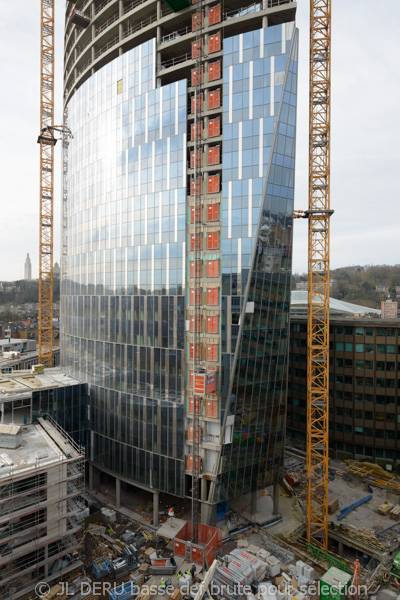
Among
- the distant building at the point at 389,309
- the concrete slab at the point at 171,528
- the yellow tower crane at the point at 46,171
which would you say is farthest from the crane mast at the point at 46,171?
the distant building at the point at 389,309

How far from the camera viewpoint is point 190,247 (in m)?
39.1

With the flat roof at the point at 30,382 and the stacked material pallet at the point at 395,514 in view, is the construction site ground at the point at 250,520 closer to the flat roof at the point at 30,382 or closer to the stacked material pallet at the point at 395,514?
the stacked material pallet at the point at 395,514

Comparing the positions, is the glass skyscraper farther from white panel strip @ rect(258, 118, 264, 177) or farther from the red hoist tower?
the red hoist tower

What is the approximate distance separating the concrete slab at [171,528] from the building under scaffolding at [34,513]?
315 inches

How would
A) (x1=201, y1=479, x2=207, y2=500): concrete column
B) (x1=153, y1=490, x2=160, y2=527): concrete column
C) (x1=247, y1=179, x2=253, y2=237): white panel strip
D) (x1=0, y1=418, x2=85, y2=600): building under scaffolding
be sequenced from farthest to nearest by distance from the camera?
(x1=153, y1=490, x2=160, y2=527): concrete column → (x1=201, y1=479, x2=207, y2=500): concrete column → (x1=247, y1=179, x2=253, y2=237): white panel strip → (x1=0, y1=418, x2=85, y2=600): building under scaffolding

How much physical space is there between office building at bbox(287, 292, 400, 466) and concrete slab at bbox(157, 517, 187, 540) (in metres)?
30.4

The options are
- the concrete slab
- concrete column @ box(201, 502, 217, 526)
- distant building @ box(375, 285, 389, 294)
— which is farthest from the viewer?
distant building @ box(375, 285, 389, 294)

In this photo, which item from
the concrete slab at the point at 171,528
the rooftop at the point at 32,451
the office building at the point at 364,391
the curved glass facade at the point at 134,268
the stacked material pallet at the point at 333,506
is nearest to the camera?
the rooftop at the point at 32,451

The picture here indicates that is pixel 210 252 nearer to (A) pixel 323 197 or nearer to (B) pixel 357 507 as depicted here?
(A) pixel 323 197

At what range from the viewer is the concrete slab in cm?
3502

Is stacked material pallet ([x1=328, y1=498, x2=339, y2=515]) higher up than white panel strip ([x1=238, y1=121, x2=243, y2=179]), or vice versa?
white panel strip ([x1=238, y1=121, x2=243, y2=179])

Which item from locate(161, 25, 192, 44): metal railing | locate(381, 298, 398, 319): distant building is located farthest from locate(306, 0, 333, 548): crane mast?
locate(381, 298, 398, 319): distant building

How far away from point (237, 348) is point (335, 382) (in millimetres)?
31708

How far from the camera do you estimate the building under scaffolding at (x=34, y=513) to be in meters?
27.0
